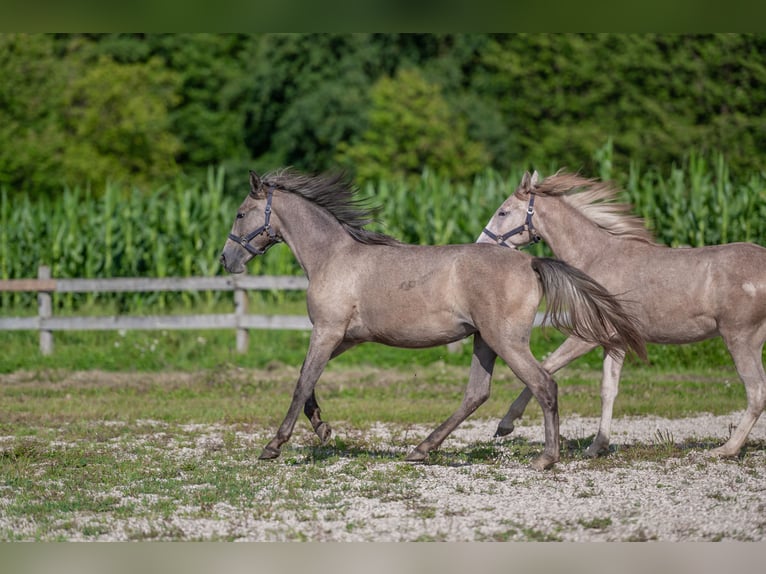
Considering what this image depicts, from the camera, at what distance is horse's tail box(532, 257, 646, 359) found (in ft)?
25.1

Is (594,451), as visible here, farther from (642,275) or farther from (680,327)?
(642,275)

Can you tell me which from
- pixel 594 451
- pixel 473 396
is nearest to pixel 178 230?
pixel 473 396

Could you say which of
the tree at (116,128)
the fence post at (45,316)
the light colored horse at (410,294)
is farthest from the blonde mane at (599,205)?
the tree at (116,128)

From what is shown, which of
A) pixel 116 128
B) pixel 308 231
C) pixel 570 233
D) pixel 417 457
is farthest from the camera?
pixel 116 128

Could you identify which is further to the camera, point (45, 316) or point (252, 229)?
point (45, 316)

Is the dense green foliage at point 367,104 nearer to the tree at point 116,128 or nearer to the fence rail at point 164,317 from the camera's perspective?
the tree at point 116,128

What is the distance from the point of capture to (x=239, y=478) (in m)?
7.50

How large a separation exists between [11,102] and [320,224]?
25276 mm

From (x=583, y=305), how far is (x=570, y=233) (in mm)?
1525

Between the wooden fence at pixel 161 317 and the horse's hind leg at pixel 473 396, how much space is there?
6695mm

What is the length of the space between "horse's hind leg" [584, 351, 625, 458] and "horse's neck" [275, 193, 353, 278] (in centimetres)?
248

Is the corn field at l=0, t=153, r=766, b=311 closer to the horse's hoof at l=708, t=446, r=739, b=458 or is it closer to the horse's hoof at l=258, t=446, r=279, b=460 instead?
the horse's hoof at l=708, t=446, r=739, b=458

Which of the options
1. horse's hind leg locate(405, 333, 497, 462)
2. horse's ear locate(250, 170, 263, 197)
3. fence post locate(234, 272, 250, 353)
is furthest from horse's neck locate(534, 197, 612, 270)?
fence post locate(234, 272, 250, 353)

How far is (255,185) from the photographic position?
8758 mm
